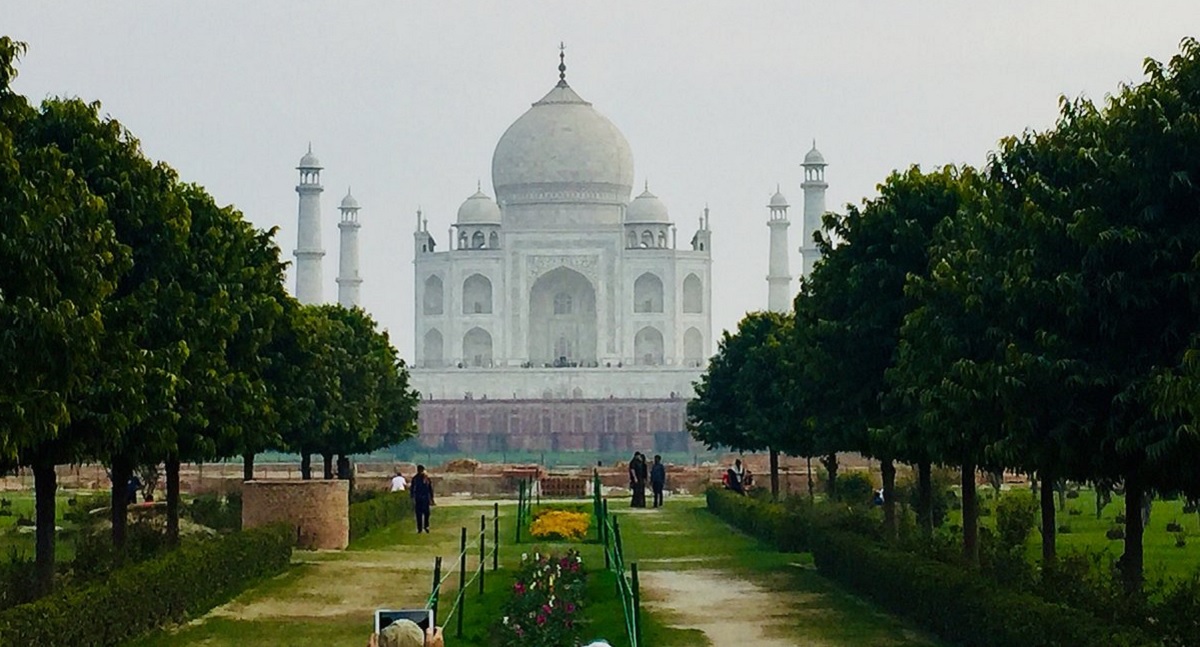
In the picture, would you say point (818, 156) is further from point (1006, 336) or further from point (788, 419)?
point (1006, 336)

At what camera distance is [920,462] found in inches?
844

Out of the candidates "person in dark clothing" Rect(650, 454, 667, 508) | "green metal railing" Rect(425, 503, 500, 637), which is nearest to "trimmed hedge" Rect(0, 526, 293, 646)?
"green metal railing" Rect(425, 503, 500, 637)

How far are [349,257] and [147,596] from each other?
83.2m

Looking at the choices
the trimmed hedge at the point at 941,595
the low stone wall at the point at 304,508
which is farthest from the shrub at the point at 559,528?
the trimmed hedge at the point at 941,595

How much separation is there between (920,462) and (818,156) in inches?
2971

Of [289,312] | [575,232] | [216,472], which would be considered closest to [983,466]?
[289,312]

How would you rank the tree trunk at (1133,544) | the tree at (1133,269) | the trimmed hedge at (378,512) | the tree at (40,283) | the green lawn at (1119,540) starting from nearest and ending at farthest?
the tree at (40,283)
the tree at (1133,269)
the tree trunk at (1133,544)
the green lawn at (1119,540)
the trimmed hedge at (378,512)

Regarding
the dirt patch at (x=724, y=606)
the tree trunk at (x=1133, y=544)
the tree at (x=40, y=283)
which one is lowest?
the dirt patch at (x=724, y=606)

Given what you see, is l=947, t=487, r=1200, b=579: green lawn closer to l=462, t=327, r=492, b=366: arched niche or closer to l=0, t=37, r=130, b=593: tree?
l=0, t=37, r=130, b=593: tree

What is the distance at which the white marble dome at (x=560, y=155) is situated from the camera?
95375mm

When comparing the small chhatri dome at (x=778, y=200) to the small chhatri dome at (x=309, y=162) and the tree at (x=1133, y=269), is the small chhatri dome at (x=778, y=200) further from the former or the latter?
the tree at (x=1133, y=269)

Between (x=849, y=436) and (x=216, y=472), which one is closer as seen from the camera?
(x=849, y=436)

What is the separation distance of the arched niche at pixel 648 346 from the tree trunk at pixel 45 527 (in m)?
82.2

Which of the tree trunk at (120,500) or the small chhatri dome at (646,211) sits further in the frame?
the small chhatri dome at (646,211)
